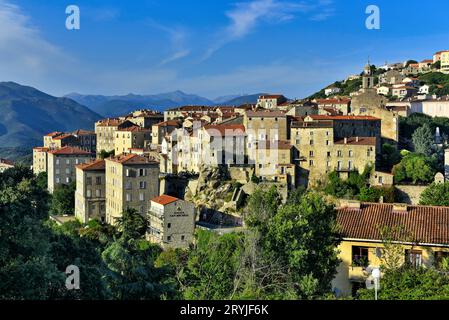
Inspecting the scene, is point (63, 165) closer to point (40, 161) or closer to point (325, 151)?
point (40, 161)

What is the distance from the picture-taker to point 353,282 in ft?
57.1

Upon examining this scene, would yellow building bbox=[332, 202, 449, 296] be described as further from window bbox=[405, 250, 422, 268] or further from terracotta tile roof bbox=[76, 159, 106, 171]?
terracotta tile roof bbox=[76, 159, 106, 171]

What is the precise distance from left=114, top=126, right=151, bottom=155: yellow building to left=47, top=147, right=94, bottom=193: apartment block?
17.9 ft

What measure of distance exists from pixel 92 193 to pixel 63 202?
28.0ft

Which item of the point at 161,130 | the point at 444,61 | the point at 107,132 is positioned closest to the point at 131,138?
the point at 161,130

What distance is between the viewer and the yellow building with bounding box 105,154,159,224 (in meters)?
46.7

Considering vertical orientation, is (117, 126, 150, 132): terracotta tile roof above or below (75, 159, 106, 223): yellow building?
above

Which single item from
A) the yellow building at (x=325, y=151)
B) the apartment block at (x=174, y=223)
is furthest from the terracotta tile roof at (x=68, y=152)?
the yellow building at (x=325, y=151)

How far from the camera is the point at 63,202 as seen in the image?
58.5 meters

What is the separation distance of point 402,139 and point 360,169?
11814mm

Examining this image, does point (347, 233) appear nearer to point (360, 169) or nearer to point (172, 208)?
point (172, 208)

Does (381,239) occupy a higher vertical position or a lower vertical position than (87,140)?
lower

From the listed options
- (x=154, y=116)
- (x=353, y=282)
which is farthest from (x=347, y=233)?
(x=154, y=116)

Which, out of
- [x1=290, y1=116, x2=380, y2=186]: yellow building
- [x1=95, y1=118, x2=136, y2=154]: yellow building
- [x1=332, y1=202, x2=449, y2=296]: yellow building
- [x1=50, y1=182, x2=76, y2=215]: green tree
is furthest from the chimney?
[x1=95, y1=118, x2=136, y2=154]: yellow building
